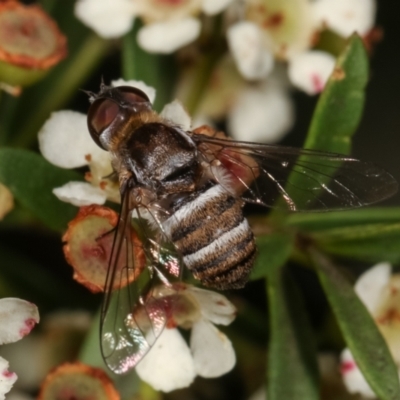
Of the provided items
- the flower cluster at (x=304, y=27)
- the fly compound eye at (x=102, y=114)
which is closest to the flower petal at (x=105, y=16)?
the flower cluster at (x=304, y=27)

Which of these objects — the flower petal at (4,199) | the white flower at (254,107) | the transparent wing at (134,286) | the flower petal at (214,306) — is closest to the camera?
the transparent wing at (134,286)

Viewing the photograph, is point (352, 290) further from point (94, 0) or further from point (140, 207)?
point (94, 0)

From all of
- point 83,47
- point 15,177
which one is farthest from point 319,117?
point 83,47

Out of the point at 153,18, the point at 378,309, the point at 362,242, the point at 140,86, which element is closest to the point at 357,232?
→ the point at 362,242

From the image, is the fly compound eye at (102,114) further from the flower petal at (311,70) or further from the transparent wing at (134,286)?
the flower petal at (311,70)

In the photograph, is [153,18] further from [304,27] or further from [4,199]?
[4,199]

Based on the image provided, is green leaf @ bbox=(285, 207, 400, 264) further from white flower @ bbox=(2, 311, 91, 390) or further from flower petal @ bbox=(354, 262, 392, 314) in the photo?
white flower @ bbox=(2, 311, 91, 390)
